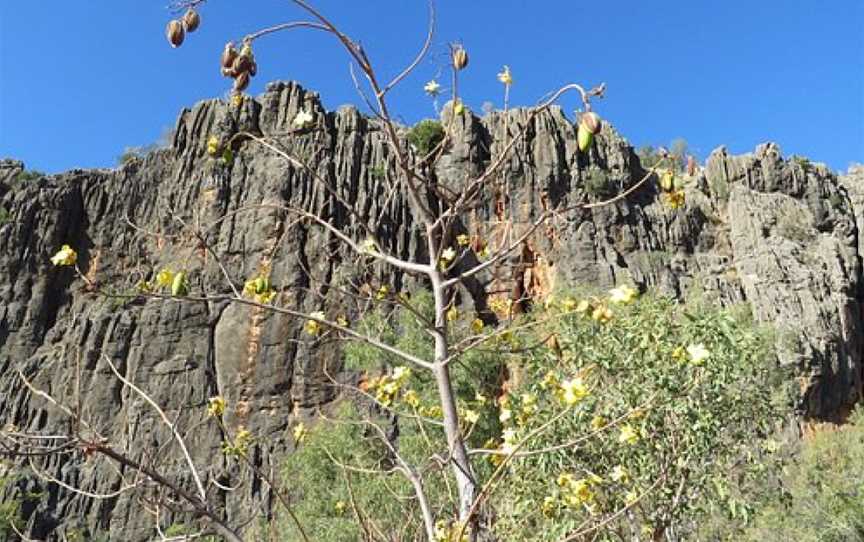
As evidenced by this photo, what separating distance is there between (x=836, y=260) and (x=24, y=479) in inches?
1173

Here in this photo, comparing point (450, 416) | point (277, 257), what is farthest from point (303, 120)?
point (277, 257)

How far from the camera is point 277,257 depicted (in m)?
23.5

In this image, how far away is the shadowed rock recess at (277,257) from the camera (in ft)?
72.4

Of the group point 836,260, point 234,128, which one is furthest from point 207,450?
point 836,260

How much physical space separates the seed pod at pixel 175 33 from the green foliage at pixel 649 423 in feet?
13.6

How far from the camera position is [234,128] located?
90.9 ft

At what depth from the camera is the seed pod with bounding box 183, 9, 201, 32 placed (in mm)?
1679

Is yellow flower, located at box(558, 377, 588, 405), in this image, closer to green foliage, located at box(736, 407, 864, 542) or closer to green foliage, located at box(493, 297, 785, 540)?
green foliage, located at box(493, 297, 785, 540)

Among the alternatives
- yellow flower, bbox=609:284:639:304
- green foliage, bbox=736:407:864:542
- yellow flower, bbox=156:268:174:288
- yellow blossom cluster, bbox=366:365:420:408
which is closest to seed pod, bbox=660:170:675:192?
yellow flower, bbox=609:284:639:304

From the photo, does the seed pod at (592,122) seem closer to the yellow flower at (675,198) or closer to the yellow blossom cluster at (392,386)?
the yellow flower at (675,198)

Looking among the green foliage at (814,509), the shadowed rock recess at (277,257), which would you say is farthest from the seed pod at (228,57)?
→ the shadowed rock recess at (277,257)

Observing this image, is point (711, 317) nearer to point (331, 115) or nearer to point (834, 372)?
point (834, 372)

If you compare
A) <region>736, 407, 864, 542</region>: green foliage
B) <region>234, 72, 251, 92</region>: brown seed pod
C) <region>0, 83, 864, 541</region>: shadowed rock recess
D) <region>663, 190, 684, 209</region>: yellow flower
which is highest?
<region>0, 83, 864, 541</region>: shadowed rock recess

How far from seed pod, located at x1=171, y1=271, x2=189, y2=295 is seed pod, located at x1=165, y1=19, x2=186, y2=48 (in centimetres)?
58
